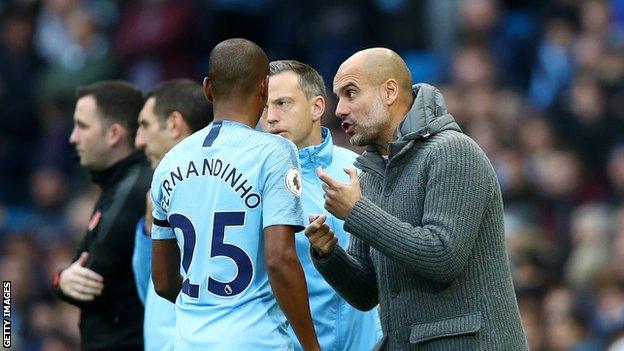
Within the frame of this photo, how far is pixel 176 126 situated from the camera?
7.01 meters

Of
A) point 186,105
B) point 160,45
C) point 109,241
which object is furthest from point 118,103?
point 160,45

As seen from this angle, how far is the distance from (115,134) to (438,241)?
2765 mm

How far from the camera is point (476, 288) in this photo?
536cm

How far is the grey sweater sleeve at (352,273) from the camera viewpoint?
18.6ft

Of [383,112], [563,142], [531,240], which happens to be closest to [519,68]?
[563,142]

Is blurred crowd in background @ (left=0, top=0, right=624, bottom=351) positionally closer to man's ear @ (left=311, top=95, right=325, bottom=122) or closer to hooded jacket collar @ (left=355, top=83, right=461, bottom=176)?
man's ear @ (left=311, top=95, right=325, bottom=122)

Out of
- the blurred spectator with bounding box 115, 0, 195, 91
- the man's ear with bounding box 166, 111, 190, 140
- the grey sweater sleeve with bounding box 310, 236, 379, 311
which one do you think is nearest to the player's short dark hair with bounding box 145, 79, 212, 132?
the man's ear with bounding box 166, 111, 190, 140

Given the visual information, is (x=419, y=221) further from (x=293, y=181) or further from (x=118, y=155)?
(x=118, y=155)

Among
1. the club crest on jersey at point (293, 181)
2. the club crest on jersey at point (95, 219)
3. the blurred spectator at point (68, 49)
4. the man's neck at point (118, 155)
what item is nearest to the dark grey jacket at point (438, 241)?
the club crest on jersey at point (293, 181)

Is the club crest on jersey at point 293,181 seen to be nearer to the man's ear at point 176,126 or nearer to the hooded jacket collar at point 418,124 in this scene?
the hooded jacket collar at point 418,124

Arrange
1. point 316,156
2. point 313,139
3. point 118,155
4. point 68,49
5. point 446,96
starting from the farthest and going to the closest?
1. point 68,49
2. point 446,96
3. point 118,155
4. point 313,139
5. point 316,156

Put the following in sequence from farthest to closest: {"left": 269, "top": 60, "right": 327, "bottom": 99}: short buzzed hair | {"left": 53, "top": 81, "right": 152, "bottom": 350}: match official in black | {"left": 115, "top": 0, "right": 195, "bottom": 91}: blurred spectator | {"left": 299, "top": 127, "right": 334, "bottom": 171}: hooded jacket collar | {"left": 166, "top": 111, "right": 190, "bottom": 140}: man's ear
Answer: {"left": 115, "top": 0, "right": 195, "bottom": 91}: blurred spectator, {"left": 53, "top": 81, "right": 152, "bottom": 350}: match official in black, {"left": 166, "top": 111, "right": 190, "bottom": 140}: man's ear, {"left": 269, "top": 60, "right": 327, "bottom": 99}: short buzzed hair, {"left": 299, "top": 127, "right": 334, "bottom": 171}: hooded jacket collar

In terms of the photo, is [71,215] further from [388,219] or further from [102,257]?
[388,219]

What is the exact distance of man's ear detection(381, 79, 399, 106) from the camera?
5672 millimetres
